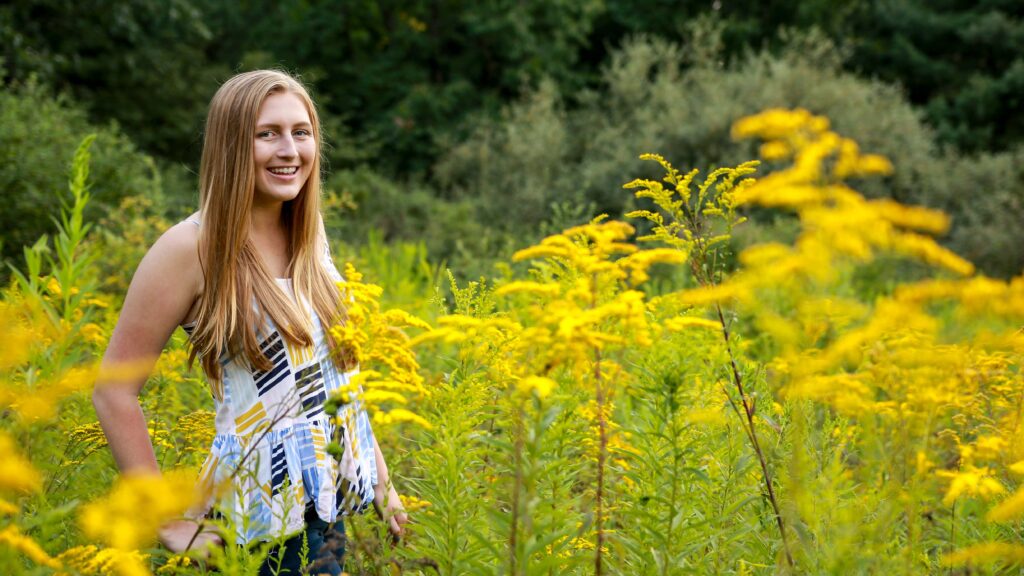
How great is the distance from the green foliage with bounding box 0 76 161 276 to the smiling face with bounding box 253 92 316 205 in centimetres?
339

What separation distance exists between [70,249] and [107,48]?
539 inches

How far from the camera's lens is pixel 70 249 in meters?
2.74

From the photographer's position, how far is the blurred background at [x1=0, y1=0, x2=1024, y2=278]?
950cm

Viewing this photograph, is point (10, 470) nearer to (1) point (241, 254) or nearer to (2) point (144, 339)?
(2) point (144, 339)

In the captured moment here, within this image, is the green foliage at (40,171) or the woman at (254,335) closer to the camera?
the woman at (254,335)

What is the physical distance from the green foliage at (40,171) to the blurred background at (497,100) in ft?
0.07

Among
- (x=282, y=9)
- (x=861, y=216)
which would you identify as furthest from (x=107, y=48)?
(x=861, y=216)

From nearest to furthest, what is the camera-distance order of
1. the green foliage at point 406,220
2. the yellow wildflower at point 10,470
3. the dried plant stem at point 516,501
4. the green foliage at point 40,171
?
1. the yellow wildflower at point 10,470
2. the dried plant stem at point 516,501
3. the green foliage at point 40,171
4. the green foliage at point 406,220

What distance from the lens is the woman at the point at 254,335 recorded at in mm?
2035

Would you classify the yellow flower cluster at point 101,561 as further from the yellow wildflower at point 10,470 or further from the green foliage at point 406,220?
the green foliage at point 406,220

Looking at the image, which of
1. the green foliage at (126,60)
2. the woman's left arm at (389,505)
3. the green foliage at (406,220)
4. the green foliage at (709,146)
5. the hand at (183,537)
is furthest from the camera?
the green foliage at (126,60)

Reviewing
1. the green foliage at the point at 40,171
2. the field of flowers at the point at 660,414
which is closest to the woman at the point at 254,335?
the field of flowers at the point at 660,414

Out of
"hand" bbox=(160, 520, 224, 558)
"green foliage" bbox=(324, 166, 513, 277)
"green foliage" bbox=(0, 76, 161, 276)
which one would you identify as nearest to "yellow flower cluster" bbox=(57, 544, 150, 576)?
"hand" bbox=(160, 520, 224, 558)

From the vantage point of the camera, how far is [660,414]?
6.74 feet
